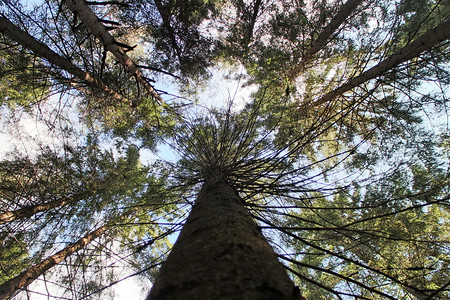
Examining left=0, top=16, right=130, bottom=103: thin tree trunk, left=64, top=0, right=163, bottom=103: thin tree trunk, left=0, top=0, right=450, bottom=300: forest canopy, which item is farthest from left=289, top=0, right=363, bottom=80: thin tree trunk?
left=0, top=16, right=130, bottom=103: thin tree trunk

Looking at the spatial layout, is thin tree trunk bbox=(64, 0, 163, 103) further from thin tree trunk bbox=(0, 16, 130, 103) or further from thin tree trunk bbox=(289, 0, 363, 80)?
thin tree trunk bbox=(289, 0, 363, 80)

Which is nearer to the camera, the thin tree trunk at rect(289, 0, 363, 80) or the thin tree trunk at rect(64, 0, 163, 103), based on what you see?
the thin tree trunk at rect(64, 0, 163, 103)

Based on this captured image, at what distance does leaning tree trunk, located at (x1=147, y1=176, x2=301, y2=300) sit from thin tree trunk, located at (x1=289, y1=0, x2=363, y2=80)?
5176 millimetres

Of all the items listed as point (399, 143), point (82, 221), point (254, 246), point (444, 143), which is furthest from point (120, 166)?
point (444, 143)

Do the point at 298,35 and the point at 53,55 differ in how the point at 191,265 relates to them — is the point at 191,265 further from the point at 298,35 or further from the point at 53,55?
the point at 298,35

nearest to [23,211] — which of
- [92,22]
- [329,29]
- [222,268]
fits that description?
[92,22]

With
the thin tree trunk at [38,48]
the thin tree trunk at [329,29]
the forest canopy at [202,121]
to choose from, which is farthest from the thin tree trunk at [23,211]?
the thin tree trunk at [329,29]

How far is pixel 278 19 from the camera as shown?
5562mm

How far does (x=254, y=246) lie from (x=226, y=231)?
0.16 metres

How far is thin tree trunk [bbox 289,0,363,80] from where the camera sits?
4.51 metres

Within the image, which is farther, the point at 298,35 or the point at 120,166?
the point at 120,166

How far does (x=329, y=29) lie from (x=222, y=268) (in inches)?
228

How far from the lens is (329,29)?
5.05 m

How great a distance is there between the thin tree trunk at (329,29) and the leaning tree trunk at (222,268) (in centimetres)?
518
